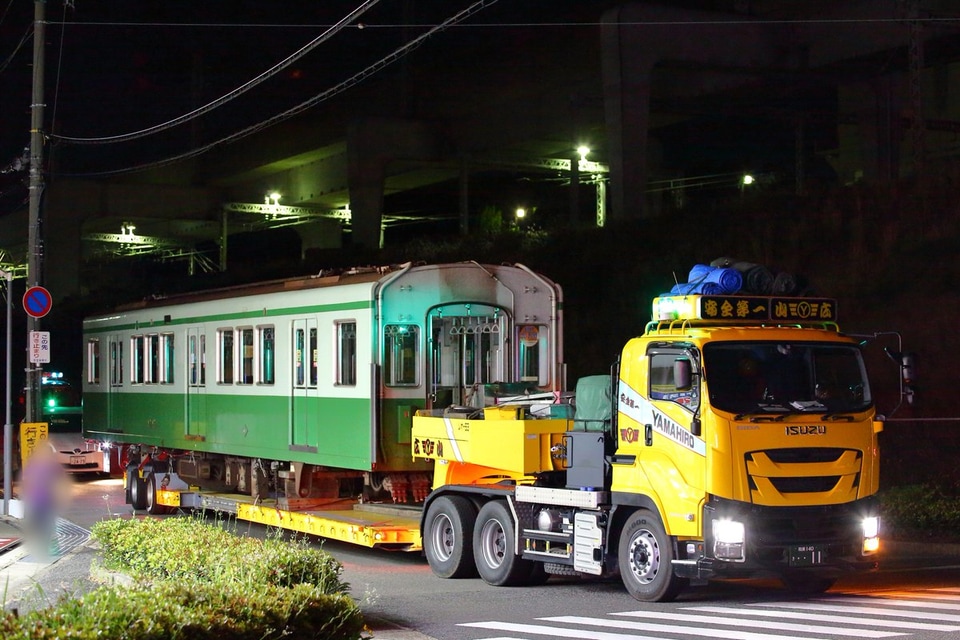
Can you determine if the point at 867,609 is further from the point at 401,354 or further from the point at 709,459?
the point at 401,354

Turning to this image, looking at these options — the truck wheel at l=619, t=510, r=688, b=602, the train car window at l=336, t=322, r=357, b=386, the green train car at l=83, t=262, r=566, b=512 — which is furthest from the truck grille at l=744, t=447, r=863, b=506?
the train car window at l=336, t=322, r=357, b=386

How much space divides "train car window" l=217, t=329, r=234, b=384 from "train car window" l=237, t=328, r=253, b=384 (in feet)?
1.31

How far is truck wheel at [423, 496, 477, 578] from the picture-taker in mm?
14508

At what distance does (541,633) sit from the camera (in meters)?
11.0

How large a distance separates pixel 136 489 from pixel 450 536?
10423 millimetres

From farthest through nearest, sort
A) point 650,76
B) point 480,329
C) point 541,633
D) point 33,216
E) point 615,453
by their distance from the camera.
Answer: point 650,76 → point 33,216 → point 480,329 → point 615,453 → point 541,633

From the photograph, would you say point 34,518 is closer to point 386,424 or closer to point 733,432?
point 386,424

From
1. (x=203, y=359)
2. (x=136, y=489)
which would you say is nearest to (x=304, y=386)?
(x=203, y=359)

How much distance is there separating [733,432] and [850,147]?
3453cm

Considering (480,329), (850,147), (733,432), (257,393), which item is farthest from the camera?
(850,147)

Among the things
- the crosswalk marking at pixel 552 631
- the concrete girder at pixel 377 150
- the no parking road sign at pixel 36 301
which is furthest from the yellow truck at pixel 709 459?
the concrete girder at pixel 377 150

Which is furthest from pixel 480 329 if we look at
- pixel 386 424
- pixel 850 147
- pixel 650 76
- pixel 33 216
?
pixel 850 147

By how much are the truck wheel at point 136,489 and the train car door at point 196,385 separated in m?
1.78

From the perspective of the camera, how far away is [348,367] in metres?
17.2
